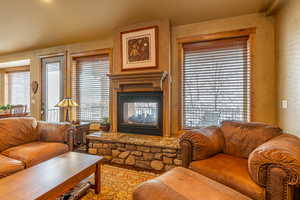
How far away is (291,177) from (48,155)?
270cm

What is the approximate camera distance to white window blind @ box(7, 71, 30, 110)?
5.82 meters

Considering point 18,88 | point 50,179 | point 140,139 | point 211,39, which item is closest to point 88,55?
point 140,139

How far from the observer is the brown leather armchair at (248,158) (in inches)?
50.1

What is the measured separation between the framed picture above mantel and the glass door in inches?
83.3

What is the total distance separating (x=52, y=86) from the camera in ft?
15.3

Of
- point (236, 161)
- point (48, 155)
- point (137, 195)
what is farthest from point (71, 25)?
point (236, 161)

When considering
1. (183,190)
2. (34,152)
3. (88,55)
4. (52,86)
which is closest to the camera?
(183,190)

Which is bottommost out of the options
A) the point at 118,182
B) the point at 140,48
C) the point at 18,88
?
the point at 118,182

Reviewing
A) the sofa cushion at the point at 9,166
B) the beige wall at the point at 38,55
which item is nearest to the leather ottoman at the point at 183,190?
the sofa cushion at the point at 9,166

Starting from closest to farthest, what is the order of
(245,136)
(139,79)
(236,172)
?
(236,172) → (245,136) → (139,79)

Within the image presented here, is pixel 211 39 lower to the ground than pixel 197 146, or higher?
higher

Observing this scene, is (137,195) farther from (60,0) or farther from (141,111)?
(60,0)

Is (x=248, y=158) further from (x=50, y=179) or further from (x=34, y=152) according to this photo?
(x=34, y=152)

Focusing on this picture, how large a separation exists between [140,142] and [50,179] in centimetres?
156
